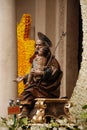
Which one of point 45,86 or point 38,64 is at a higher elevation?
point 38,64

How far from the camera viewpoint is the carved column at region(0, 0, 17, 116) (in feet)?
34.9

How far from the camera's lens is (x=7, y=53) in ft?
35.0

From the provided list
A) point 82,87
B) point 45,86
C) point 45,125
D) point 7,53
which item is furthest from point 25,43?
point 45,125

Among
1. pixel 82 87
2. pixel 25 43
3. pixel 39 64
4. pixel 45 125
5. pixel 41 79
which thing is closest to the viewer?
pixel 45 125

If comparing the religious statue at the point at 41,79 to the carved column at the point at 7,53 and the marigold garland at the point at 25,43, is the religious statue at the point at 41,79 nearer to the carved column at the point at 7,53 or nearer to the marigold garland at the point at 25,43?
the carved column at the point at 7,53

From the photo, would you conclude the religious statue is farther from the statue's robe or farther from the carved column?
the carved column

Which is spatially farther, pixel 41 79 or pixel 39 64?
pixel 39 64

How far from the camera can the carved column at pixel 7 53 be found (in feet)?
34.9

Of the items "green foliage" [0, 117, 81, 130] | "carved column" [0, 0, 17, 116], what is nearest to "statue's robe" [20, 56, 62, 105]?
"carved column" [0, 0, 17, 116]

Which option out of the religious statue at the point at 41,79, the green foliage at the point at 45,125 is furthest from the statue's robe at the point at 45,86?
the green foliage at the point at 45,125

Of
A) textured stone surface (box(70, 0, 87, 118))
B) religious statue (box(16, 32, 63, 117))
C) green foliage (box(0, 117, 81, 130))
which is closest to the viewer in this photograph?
green foliage (box(0, 117, 81, 130))

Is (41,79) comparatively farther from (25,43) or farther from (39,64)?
(25,43)

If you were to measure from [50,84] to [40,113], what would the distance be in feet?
2.20

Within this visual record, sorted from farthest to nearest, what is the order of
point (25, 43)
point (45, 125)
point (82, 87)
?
1. point (25, 43)
2. point (82, 87)
3. point (45, 125)
